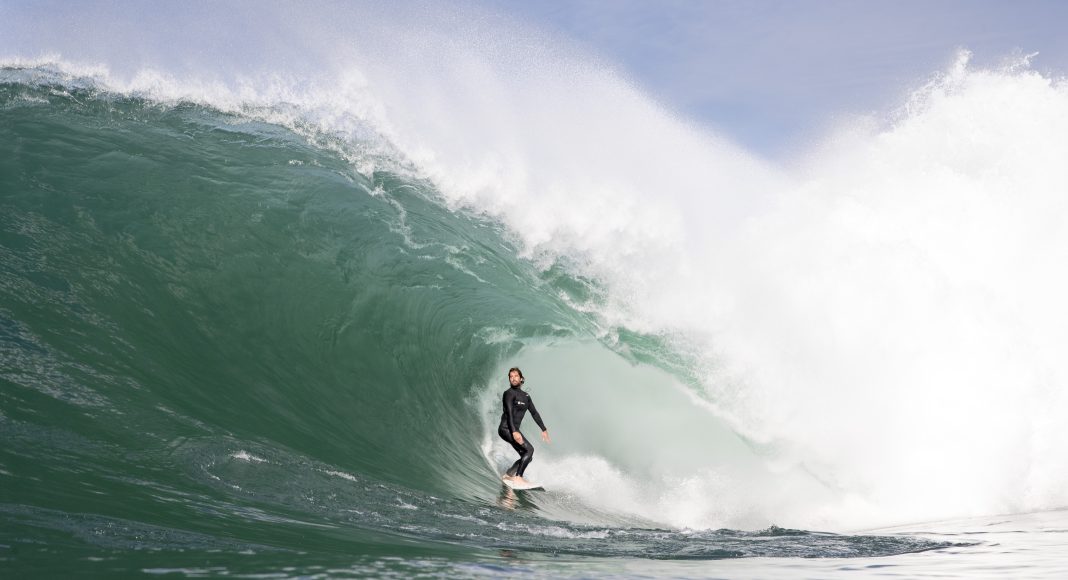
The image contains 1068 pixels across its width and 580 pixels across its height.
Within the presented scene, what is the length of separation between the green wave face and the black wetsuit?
21.7 inches

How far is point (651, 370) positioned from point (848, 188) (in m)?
6.40

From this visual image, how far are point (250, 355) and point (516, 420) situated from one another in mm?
3043

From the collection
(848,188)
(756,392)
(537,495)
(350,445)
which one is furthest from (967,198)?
(350,445)

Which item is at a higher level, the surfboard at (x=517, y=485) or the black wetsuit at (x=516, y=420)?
the black wetsuit at (x=516, y=420)

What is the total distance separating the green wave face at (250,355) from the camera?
16.5ft

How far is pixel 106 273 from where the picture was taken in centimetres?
913

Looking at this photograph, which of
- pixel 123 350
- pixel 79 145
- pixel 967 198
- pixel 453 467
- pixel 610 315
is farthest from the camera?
pixel 967 198

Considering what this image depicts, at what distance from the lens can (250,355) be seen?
8914 mm

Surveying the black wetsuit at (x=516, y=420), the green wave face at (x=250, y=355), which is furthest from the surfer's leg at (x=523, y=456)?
the green wave face at (x=250, y=355)

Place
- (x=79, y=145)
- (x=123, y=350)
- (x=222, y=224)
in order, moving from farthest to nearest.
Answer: (x=79, y=145)
(x=222, y=224)
(x=123, y=350)

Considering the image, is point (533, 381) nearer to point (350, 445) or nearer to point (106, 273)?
point (350, 445)

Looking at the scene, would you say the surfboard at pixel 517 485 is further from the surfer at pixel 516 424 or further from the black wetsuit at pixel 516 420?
the black wetsuit at pixel 516 420

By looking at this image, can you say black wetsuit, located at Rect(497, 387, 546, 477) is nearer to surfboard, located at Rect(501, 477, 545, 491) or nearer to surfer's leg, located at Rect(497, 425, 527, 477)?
surfer's leg, located at Rect(497, 425, 527, 477)

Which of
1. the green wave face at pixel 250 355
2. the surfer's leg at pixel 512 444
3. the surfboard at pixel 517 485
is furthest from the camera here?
the surfer's leg at pixel 512 444
